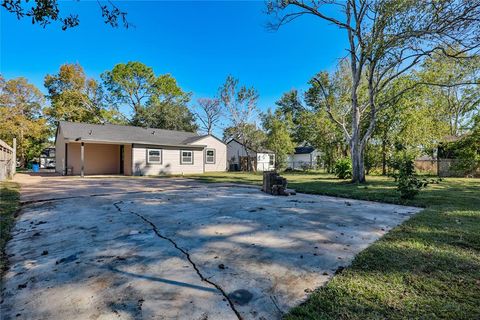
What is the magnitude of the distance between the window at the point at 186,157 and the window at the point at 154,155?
1780 millimetres

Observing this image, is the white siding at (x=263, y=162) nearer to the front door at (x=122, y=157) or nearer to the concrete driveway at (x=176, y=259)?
the front door at (x=122, y=157)

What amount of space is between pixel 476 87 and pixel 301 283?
31410 mm

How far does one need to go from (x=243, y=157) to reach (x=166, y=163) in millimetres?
9716

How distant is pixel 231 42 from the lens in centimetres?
1870

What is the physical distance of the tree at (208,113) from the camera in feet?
118

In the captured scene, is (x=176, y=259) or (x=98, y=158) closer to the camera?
(x=176, y=259)

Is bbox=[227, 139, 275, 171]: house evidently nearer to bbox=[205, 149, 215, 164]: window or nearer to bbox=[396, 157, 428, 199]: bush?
bbox=[205, 149, 215, 164]: window

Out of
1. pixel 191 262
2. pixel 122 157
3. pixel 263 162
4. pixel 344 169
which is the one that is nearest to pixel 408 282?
pixel 191 262

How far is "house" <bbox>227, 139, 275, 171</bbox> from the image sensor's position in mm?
26150

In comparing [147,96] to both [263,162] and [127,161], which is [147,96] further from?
[127,161]

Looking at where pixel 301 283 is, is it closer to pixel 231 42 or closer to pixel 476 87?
pixel 231 42

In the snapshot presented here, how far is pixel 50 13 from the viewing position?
114 inches

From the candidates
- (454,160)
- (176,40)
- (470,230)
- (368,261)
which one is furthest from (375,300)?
(454,160)

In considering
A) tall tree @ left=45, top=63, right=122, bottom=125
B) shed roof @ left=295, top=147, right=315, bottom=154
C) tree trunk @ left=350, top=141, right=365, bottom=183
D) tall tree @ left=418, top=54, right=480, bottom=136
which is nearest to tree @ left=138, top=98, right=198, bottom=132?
tall tree @ left=45, top=63, right=122, bottom=125
